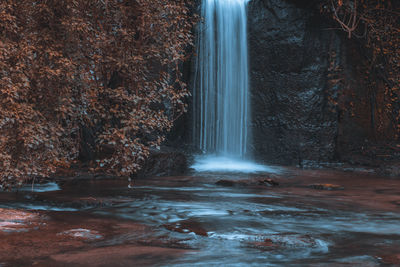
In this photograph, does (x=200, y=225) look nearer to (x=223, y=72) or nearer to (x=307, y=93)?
(x=307, y=93)

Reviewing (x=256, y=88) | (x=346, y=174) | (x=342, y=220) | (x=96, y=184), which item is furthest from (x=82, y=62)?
(x=256, y=88)

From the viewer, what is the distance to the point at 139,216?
5711mm

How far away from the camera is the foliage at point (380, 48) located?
44.3 feet

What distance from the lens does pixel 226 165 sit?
13039 millimetres

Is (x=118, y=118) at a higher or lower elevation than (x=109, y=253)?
higher

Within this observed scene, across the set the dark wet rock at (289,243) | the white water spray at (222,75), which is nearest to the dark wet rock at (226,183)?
the dark wet rock at (289,243)

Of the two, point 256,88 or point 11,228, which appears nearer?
point 11,228

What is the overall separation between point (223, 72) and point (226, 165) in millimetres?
3240

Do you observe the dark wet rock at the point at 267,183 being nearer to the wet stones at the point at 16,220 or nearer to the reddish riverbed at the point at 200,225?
the reddish riverbed at the point at 200,225

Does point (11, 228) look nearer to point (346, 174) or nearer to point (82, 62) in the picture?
point (82, 62)

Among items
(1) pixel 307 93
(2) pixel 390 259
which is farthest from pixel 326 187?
(1) pixel 307 93

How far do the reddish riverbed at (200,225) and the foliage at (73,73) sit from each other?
2.57ft

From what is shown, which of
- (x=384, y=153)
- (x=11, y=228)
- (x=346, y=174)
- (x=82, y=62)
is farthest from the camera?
(x=384, y=153)

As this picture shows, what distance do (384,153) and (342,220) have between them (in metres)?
8.96
